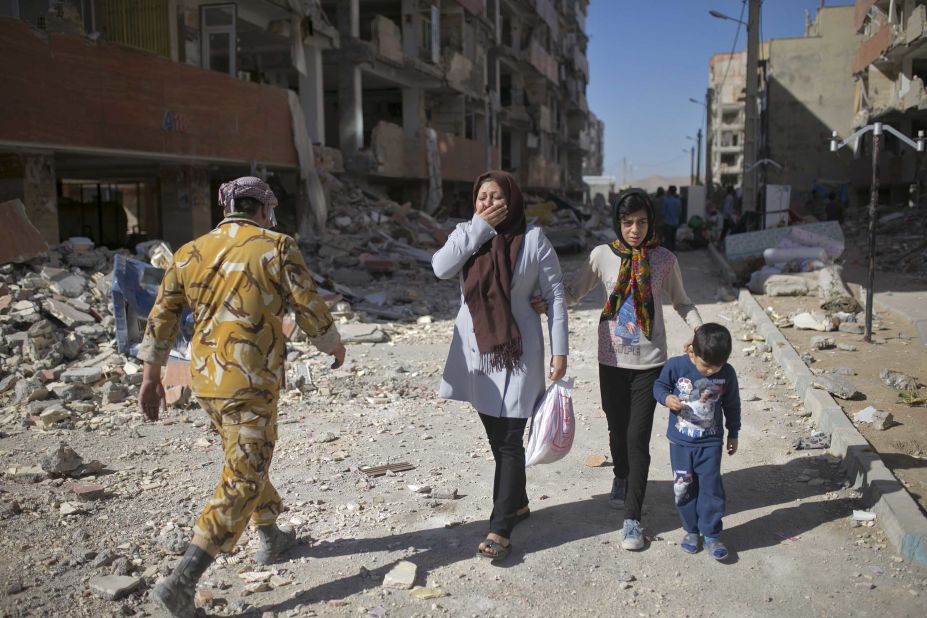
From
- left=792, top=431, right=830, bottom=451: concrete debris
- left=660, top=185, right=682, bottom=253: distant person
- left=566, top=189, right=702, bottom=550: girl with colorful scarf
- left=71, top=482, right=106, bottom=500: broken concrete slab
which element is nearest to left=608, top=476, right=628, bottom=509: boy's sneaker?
left=566, top=189, right=702, bottom=550: girl with colorful scarf

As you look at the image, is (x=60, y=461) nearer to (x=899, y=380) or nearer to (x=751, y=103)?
(x=899, y=380)

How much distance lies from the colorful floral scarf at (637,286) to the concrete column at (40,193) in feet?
28.8

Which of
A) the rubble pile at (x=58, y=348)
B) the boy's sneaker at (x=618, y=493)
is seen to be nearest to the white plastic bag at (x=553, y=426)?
the boy's sneaker at (x=618, y=493)

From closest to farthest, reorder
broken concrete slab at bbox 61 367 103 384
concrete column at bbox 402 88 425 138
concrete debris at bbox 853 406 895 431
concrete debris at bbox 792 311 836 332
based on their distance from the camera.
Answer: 1. concrete debris at bbox 853 406 895 431
2. broken concrete slab at bbox 61 367 103 384
3. concrete debris at bbox 792 311 836 332
4. concrete column at bbox 402 88 425 138

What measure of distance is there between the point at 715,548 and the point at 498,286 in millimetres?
1467

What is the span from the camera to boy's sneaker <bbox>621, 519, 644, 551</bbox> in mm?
3424

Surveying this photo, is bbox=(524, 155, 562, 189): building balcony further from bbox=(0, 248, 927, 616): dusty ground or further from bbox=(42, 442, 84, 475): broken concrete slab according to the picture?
bbox=(42, 442, 84, 475): broken concrete slab

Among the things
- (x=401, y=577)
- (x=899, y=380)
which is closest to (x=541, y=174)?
(x=899, y=380)

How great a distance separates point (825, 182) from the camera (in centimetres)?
3466

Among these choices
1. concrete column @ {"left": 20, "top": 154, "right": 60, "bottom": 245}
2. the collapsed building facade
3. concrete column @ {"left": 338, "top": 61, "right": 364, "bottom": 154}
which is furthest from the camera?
concrete column @ {"left": 338, "top": 61, "right": 364, "bottom": 154}

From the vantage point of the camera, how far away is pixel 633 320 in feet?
11.6

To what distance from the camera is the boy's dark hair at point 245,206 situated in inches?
→ 120

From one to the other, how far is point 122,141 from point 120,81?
781 mm

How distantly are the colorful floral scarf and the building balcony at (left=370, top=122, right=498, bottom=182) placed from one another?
16302 mm
